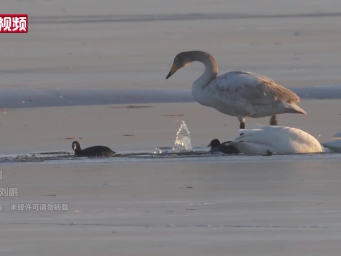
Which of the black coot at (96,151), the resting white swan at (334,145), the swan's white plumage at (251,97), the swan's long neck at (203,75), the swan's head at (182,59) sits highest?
the swan's head at (182,59)

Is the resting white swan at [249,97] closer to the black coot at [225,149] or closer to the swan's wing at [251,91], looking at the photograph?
the swan's wing at [251,91]

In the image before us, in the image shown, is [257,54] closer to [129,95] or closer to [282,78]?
[282,78]

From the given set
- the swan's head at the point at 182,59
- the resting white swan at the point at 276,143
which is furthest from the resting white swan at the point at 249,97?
the resting white swan at the point at 276,143

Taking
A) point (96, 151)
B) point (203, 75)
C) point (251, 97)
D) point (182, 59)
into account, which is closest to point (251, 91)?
point (251, 97)

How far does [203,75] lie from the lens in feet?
44.9

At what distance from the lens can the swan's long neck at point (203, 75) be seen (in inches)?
527

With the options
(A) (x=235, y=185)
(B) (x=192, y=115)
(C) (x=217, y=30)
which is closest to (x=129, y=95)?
(B) (x=192, y=115)

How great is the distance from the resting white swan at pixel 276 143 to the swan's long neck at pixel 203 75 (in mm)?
2632

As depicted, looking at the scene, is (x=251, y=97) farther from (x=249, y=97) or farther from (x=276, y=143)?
(x=276, y=143)

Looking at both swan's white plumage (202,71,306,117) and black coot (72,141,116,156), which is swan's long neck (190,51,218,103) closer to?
swan's white plumage (202,71,306,117)

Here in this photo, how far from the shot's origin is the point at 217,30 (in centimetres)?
2700

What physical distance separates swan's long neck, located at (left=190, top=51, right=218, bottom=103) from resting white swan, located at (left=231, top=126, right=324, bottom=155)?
2632 mm

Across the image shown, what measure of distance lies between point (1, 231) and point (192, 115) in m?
7.56

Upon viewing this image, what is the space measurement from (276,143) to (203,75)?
3.19 m
